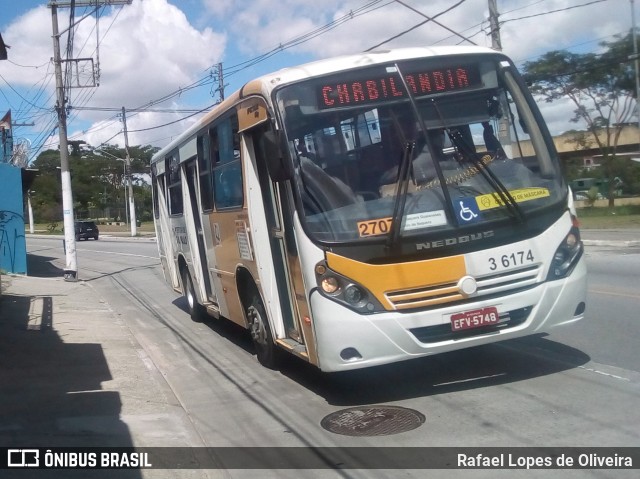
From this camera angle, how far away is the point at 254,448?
21.2ft

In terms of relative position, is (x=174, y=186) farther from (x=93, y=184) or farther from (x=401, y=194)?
(x=93, y=184)

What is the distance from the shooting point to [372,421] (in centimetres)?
677

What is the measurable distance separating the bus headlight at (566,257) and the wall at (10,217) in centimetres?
2133

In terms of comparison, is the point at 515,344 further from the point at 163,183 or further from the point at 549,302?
the point at 163,183

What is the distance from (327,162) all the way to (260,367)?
11.4 ft

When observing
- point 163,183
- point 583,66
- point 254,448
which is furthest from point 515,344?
point 583,66

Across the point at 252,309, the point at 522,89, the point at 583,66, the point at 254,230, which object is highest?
the point at 583,66

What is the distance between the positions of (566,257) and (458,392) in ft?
5.22

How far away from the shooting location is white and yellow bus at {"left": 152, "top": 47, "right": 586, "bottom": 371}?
6.74 metres

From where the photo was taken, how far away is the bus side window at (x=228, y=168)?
8.83 m

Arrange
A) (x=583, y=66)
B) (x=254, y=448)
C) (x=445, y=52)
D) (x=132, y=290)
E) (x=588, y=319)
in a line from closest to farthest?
(x=254, y=448) < (x=445, y=52) < (x=588, y=319) < (x=132, y=290) < (x=583, y=66)

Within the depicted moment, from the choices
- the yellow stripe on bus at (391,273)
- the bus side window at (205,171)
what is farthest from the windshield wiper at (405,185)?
the bus side window at (205,171)

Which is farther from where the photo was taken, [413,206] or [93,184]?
[93,184]

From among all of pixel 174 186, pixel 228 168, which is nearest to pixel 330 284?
pixel 228 168
